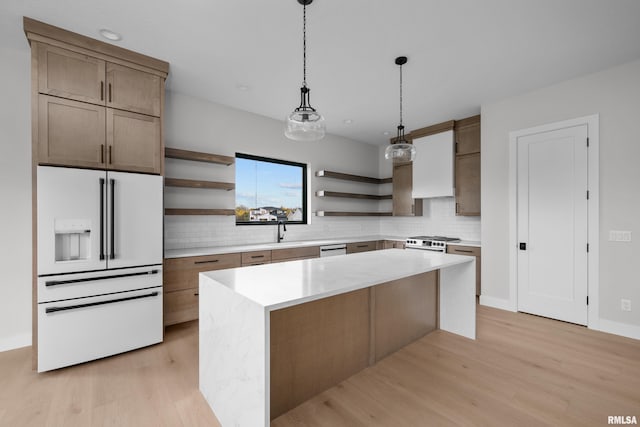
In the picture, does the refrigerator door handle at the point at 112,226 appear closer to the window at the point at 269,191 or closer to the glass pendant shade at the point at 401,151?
the window at the point at 269,191

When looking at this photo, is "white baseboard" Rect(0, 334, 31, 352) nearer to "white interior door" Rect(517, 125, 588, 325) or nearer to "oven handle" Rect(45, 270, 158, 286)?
"oven handle" Rect(45, 270, 158, 286)

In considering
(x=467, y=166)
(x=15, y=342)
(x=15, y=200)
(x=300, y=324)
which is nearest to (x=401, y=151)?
(x=300, y=324)

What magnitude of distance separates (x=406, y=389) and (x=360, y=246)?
9.96ft

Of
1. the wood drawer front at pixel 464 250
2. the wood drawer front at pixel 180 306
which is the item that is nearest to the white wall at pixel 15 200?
the wood drawer front at pixel 180 306

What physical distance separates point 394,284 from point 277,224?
2.48 m

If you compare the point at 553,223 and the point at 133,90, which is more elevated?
the point at 133,90

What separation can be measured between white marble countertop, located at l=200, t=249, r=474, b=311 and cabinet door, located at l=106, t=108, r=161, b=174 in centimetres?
150

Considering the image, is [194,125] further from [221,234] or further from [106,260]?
[106,260]

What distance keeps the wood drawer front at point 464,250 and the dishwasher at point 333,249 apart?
1.63 m

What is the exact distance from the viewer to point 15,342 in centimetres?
272

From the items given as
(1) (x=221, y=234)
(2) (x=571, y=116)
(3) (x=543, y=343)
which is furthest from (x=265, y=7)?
(3) (x=543, y=343)

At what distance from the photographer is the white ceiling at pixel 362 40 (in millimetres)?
2197

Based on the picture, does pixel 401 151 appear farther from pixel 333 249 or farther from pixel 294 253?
pixel 333 249

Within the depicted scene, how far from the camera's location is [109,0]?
2105 millimetres
